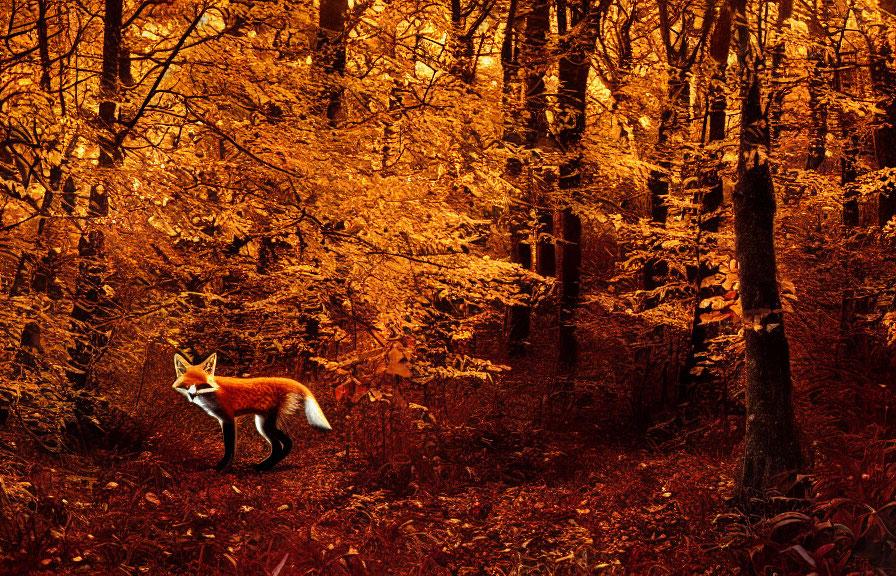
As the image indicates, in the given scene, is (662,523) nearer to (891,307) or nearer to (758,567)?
(758,567)

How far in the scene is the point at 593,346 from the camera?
14.7m

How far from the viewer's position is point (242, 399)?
21.5 ft

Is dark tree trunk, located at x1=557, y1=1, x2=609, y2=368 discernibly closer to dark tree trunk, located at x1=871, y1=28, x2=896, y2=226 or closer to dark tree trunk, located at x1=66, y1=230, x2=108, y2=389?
dark tree trunk, located at x1=871, y1=28, x2=896, y2=226

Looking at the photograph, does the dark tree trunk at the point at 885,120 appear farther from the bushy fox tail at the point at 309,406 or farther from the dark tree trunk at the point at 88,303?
the dark tree trunk at the point at 88,303

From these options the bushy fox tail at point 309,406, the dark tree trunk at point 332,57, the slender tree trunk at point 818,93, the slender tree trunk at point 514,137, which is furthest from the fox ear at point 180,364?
the slender tree trunk at point 818,93

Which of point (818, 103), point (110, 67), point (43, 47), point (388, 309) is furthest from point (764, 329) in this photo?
point (43, 47)

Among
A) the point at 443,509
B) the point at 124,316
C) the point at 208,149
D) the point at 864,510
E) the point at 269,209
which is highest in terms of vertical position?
the point at 208,149

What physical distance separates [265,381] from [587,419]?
5077 mm

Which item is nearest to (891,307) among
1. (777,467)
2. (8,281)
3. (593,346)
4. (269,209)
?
(777,467)

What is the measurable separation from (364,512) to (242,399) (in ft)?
5.48

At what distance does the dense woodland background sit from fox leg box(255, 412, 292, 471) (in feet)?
0.53

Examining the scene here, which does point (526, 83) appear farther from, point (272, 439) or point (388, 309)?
point (272, 439)

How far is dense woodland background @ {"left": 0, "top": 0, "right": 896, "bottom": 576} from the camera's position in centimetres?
534

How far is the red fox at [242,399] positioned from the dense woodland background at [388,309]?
398 mm
